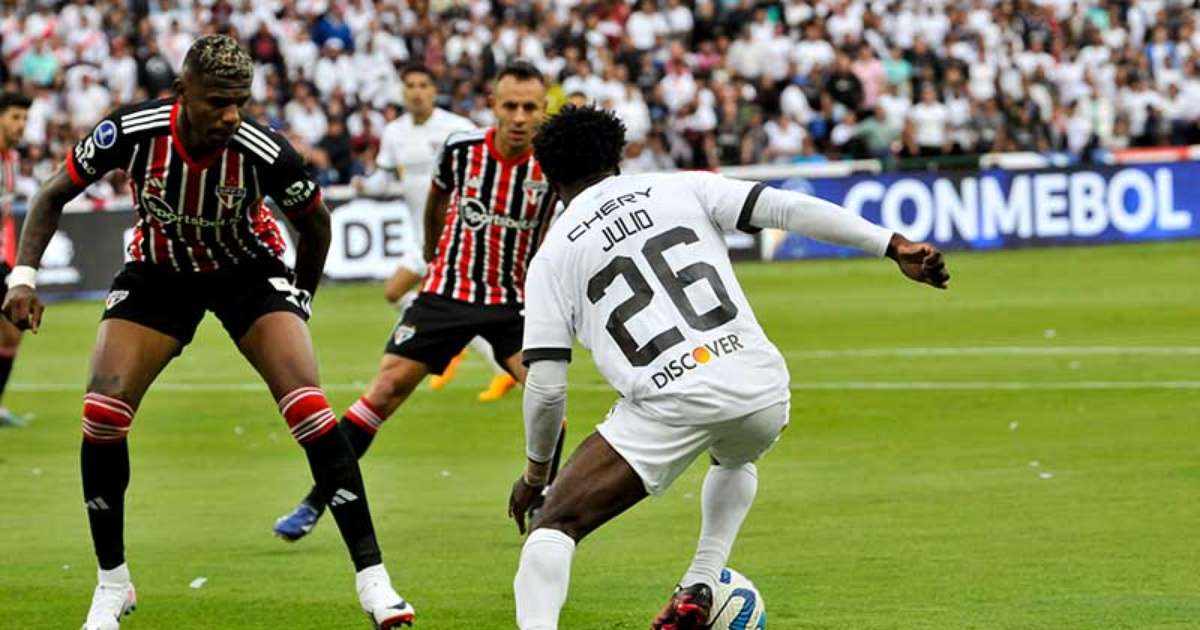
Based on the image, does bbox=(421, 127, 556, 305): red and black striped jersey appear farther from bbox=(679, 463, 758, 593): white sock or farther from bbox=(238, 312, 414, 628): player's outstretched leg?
bbox=(679, 463, 758, 593): white sock

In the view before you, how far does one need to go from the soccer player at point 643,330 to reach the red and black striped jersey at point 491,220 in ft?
12.3

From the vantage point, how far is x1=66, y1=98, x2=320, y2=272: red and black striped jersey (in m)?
8.04

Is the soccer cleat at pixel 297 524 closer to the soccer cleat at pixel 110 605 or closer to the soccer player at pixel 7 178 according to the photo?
the soccer cleat at pixel 110 605

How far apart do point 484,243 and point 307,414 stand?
3.10 m

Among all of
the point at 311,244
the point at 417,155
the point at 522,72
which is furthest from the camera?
the point at 417,155

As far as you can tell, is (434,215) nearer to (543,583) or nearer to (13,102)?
(543,583)

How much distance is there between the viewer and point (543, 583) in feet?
22.3

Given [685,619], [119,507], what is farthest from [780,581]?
[119,507]

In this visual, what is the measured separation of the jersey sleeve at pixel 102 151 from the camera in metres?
8.02

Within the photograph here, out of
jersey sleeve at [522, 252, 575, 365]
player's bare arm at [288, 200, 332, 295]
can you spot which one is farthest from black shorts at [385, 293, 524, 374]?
Result: jersey sleeve at [522, 252, 575, 365]

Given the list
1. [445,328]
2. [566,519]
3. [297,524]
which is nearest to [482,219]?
[445,328]

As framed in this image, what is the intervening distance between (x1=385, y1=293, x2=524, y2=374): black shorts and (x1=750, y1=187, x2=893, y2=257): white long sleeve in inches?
160

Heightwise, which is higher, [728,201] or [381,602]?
[728,201]

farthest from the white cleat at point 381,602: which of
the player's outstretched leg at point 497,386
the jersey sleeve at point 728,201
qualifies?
the player's outstretched leg at point 497,386
